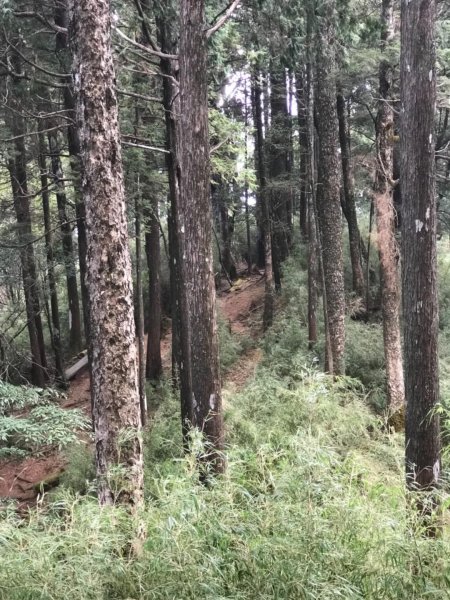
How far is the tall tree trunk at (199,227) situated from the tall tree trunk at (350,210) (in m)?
10.8

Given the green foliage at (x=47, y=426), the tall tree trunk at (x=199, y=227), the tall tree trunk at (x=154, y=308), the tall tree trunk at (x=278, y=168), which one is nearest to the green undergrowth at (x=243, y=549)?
the green foliage at (x=47, y=426)

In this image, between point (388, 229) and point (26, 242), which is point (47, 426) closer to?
point (26, 242)

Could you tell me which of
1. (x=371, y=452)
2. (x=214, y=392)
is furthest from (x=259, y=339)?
(x=214, y=392)

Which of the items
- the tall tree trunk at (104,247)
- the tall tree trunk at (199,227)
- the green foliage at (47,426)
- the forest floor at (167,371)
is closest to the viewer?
the tall tree trunk at (104,247)

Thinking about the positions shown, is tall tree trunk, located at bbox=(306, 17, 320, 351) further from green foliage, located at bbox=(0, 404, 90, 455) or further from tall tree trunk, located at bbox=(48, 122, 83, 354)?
green foliage, located at bbox=(0, 404, 90, 455)

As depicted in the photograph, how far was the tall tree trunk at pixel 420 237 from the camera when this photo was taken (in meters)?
4.70

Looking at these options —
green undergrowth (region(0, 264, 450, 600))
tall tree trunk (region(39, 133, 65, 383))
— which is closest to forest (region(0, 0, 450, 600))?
green undergrowth (region(0, 264, 450, 600))

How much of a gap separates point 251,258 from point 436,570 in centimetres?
2185

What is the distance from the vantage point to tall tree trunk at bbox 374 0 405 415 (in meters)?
10.6

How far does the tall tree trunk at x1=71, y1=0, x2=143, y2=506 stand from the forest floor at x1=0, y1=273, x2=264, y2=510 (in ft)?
3.23

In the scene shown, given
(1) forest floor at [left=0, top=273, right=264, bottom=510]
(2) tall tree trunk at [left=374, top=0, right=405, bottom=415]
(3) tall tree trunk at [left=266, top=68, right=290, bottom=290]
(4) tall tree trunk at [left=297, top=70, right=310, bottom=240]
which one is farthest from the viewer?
(3) tall tree trunk at [left=266, top=68, right=290, bottom=290]

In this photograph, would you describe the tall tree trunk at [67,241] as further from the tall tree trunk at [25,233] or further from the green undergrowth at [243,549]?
the green undergrowth at [243,549]

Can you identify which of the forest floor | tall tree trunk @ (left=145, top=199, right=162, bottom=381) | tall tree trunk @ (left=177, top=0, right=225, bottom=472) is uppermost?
tall tree trunk @ (left=177, top=0, right=225, bottom=472)

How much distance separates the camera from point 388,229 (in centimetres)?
1107
